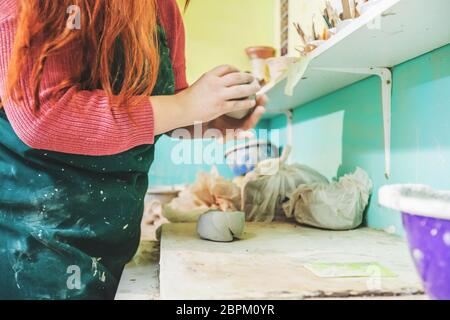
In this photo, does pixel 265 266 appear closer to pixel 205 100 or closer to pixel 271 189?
pixel 205 100

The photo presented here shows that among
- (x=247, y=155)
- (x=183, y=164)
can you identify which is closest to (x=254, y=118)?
(x=247, y=155)

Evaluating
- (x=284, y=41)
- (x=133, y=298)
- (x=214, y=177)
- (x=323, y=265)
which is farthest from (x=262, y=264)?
(x=284, y=41)

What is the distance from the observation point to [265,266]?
671 millimetres

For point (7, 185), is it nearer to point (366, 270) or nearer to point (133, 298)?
point (133, 298)

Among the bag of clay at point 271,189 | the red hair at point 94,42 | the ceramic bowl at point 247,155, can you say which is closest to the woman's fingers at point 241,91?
the red hair at point 94,42

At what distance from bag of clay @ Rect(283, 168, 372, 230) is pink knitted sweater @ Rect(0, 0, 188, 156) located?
1.85 ft

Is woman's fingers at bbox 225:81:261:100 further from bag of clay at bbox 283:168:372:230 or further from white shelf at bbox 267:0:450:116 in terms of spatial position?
bag of clay at bbox 283:168:372:230

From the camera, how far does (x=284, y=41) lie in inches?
58.0

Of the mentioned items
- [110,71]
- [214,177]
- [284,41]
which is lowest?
[214,177]

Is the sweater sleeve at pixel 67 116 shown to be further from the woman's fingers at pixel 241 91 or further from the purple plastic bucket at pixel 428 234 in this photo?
the purple plastic bucket at pixel 428 234

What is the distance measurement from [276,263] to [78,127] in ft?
1.27

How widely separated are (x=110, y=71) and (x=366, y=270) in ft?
1.80

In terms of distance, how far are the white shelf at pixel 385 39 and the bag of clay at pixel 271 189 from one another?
0.98 feet
